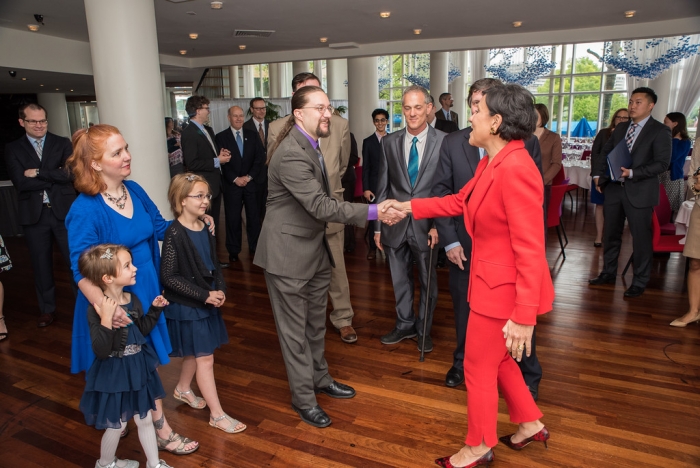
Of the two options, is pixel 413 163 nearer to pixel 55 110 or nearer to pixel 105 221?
pixel 105 221

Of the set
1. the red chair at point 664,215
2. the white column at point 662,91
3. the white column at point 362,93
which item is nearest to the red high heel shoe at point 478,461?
the red chair at point 664,215

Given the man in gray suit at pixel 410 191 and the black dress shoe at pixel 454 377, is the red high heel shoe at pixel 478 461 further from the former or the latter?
the man in gray suit at pixel 410 191

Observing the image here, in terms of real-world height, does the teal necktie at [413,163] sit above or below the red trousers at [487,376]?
above

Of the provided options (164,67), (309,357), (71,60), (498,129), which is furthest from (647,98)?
(164,67)

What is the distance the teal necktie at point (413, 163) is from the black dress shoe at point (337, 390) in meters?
1.47

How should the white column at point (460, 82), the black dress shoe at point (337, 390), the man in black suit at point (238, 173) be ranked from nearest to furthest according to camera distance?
the black dress shoe at point (337, 390)
the man in black suit at point (238, 173)
the white column at point (460, 82)

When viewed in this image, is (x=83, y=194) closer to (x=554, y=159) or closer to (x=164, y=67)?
(x=554, y=159)

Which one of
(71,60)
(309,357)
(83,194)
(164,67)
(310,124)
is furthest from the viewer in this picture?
(164,67)

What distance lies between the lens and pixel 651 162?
4.64m

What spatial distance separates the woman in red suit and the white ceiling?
486cm

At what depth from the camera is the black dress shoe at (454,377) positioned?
3250 millimetres

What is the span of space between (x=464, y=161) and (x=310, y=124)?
39.6 inches

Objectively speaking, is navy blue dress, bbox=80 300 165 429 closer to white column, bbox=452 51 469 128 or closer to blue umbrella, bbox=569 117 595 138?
blue umbrella, bbox=569 117 595 138

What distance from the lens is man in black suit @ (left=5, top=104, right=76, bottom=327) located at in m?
4.21
